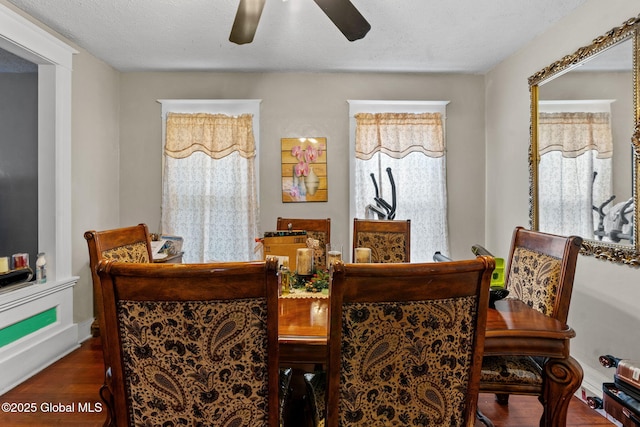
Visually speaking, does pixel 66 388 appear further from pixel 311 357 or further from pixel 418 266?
pixel 418 266

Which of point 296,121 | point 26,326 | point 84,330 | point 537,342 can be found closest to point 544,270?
point 537,342

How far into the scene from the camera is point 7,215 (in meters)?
3.14

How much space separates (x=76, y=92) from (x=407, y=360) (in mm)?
3443

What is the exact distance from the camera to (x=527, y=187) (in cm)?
295

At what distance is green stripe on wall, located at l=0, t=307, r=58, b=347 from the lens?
7.38 ft

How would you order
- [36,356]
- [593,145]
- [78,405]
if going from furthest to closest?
[36,356] < [593,145] < [78,405]

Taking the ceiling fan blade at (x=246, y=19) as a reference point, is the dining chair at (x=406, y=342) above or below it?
below

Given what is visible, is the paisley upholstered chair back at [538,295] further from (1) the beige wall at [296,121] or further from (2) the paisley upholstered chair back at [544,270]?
(1) the beige wall at [296,121]

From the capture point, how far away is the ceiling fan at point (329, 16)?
1666 millimetres

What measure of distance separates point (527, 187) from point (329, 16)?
2.28 metres

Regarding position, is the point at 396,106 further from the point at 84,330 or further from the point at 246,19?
the point at 84,330

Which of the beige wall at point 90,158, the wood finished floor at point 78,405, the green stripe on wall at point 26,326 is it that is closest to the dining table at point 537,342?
the wood finished floor at point 78,405

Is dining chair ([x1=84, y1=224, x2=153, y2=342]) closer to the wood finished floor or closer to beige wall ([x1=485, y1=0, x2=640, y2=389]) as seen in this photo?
the wood finished floor

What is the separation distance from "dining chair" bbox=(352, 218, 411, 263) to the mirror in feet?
3.60
